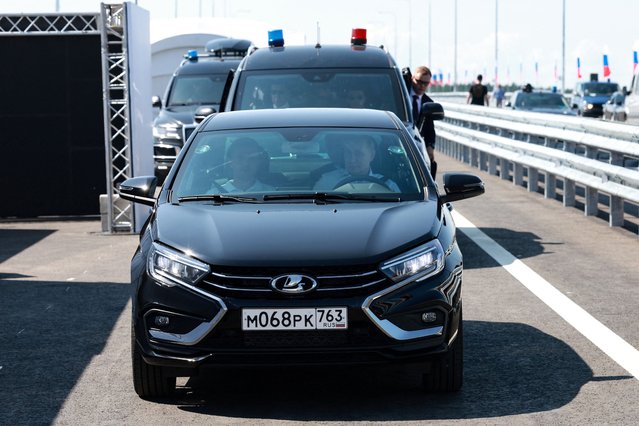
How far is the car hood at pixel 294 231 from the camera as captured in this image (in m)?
6.24

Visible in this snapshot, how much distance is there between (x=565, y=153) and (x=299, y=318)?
1141 cm

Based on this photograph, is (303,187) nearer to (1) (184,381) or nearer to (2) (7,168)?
(1) (184,381)

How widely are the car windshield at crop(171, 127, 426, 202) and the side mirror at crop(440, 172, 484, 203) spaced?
204mm

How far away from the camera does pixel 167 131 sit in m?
22.6

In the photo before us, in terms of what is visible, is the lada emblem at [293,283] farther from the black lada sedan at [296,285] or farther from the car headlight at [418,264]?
the car headlight at [418,264]

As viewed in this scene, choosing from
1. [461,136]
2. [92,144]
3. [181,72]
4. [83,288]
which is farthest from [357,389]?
[461,136]

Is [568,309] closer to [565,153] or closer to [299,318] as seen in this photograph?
[299,318]

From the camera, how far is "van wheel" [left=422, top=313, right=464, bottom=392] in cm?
651

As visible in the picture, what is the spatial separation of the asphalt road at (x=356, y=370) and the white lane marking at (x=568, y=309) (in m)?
0.06

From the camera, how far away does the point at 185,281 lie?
6270 millimetres

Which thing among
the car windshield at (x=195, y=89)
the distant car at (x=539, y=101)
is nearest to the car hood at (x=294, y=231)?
the car windshield at (x=195, y=89)

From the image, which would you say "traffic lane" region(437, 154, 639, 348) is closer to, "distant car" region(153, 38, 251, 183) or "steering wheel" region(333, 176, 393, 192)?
"steering wheel" region(333, 176, 393, 192)

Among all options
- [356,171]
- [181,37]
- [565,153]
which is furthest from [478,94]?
[181,37]

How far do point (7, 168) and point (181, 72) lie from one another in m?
6.56
